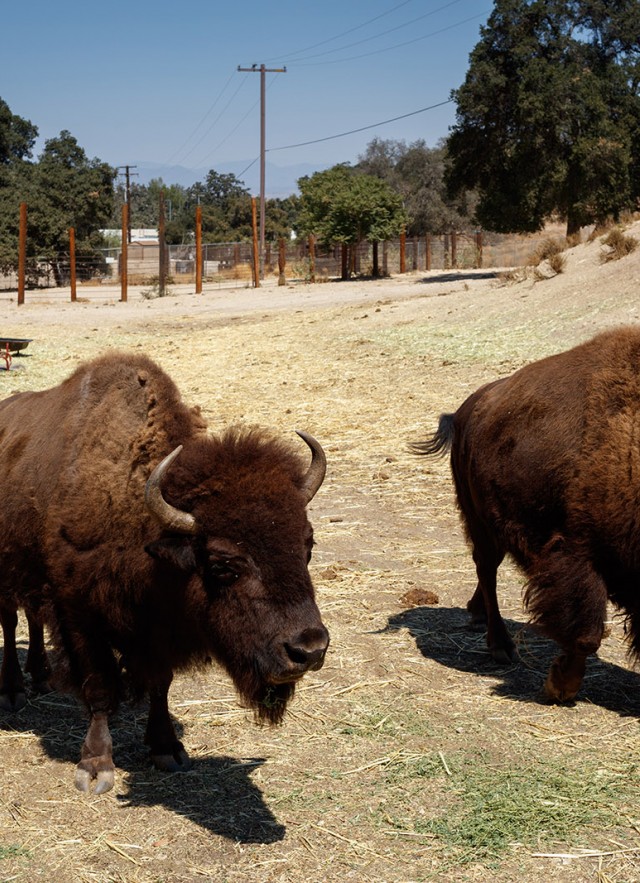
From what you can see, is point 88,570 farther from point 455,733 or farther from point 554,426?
point 554,426

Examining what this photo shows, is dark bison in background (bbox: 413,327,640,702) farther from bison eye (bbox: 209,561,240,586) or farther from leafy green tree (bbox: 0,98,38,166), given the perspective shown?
leafy green tree (bbox: 0,98,38,166)

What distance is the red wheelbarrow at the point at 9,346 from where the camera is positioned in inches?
711

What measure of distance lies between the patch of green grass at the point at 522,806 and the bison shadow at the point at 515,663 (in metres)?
0.95

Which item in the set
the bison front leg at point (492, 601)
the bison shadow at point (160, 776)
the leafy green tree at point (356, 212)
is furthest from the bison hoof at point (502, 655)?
the leafy green tree at point (356, 212)

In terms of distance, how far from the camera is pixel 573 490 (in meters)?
5.36

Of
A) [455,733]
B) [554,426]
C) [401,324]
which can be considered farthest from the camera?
[401,324]

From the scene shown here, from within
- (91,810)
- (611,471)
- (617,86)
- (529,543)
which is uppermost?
(617,86)

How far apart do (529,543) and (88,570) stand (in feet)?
7.94

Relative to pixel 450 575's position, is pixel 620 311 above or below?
above

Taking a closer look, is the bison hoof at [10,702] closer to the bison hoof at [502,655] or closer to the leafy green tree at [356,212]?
the bison hoof at [502,655]

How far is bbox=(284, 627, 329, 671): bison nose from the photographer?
3.85 meters

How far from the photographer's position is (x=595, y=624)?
17.5 feet

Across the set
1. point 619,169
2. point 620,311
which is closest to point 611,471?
point 620,311

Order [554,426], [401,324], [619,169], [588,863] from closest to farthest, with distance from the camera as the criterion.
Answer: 1. [588,863]
2. [554,426]
3. [401,324]
4. [619,169]
